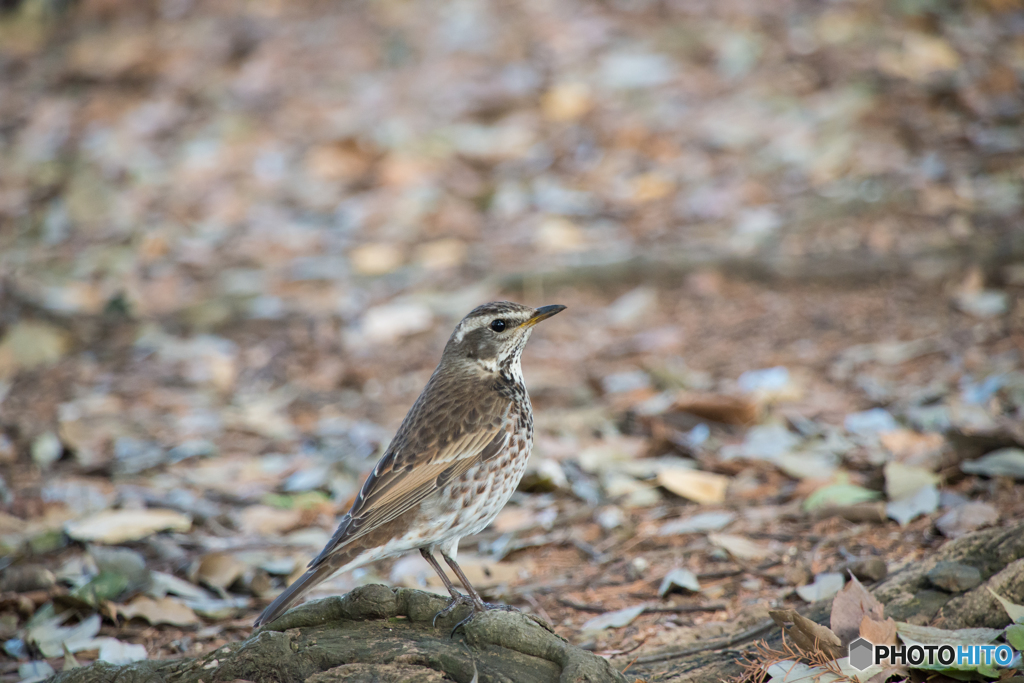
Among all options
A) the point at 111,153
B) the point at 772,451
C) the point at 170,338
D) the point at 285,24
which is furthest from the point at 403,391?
the point at 285,24

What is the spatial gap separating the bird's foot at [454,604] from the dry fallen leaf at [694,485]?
6.07 feet

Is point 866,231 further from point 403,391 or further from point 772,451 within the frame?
point 403,391

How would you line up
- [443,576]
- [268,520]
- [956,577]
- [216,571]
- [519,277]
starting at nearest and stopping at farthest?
1. [956,577]
2. [443,576]
3. [216,571]
4. [268,520]
5. [519,277]

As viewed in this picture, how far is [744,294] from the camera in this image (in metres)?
8.20

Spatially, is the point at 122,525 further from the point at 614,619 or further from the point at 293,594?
the point at 614,619

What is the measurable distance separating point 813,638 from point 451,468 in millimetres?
1710

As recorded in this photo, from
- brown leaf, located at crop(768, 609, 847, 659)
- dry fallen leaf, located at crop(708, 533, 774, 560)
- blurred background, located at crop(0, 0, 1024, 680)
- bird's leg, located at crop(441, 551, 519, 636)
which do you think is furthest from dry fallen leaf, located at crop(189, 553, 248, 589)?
brown leaf, located at crop(768, 609, 847, 659)

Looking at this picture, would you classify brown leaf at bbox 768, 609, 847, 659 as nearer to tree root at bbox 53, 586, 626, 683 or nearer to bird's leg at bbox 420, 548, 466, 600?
tree root at bbox 53, 586, 626, 683

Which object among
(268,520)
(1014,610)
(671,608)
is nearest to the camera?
(1014,610)

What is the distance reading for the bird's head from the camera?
Result: 182 inches

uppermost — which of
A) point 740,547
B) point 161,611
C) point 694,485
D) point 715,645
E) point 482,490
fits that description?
point 482,490

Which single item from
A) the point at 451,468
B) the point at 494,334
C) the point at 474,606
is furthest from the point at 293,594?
the point at 494,334

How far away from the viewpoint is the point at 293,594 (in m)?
3.56

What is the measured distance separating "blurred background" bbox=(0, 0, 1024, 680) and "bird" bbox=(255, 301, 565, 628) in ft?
2.17
